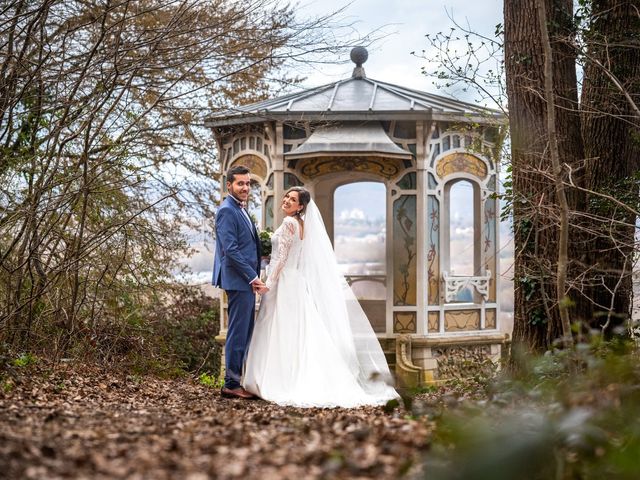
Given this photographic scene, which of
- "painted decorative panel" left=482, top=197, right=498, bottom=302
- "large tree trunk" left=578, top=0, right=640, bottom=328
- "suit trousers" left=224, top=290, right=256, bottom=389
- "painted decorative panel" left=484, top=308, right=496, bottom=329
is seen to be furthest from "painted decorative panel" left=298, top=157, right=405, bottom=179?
"suit trousers" left=224, top=290, right=256, bottom=389

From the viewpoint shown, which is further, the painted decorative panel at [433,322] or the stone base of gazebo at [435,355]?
the painted decorative panel at [433,322]

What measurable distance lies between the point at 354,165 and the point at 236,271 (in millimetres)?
4468

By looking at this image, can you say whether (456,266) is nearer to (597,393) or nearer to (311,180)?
(311,180)

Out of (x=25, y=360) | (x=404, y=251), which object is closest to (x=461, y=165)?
(x=404, y=251)

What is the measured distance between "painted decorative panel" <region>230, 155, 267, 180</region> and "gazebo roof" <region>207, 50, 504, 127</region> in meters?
0.56

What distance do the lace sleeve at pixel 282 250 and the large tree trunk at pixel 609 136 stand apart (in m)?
2.89

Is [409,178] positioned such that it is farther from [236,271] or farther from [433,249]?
[236,271]

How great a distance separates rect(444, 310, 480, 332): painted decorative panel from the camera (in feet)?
38.2

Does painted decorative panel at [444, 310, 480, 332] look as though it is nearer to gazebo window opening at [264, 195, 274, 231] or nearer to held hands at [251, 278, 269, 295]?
gazebo window opening at [264, 195, 274, 231]

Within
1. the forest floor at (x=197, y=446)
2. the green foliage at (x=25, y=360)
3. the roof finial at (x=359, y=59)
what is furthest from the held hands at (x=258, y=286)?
the roof finial at (x=359, y=59)

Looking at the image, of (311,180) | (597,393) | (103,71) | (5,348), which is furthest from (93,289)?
(597,393)

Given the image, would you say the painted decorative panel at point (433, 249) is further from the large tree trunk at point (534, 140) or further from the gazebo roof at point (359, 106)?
the large tree trunk at point (534, 140)

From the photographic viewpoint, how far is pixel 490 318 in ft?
39.5

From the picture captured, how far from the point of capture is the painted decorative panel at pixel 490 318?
39.3 feet
